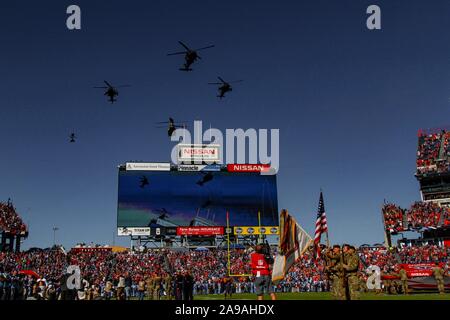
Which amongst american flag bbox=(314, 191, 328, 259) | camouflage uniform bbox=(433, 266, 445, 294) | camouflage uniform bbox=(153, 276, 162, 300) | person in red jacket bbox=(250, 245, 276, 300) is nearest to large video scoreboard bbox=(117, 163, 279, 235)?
camouflage uniform bbox=(153, 276, 162, 300)

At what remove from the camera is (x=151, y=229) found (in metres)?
57.7

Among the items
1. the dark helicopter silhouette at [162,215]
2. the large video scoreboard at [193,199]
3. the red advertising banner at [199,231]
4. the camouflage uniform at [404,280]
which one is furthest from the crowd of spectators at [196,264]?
the camouflage uniform at [404,280]

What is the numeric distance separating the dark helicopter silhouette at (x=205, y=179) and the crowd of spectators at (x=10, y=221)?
96.0 feet

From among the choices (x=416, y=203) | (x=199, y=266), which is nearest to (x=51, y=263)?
(x=199, y=266)

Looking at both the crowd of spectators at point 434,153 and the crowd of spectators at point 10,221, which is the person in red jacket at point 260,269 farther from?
the crowd of spectators at point 434,153

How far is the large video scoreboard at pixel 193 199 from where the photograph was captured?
2267 inches

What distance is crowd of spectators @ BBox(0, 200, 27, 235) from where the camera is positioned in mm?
62703

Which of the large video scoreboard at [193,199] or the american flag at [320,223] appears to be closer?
the american flag at [320,223]

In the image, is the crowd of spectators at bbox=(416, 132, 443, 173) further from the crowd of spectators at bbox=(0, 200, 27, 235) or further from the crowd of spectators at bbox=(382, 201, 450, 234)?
the crowd of spectators at bbox=(0, 200, 27, 235)

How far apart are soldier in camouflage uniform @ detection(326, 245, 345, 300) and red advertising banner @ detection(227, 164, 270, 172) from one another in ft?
157
